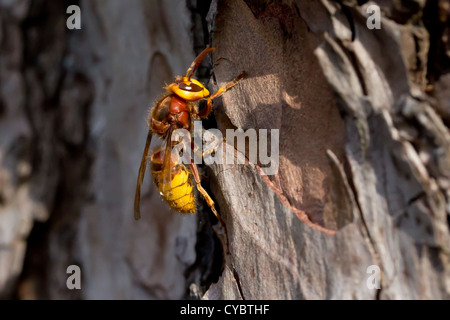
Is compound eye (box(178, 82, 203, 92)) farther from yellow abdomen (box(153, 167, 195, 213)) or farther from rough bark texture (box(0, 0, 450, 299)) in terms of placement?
yellow abdomen (box(153, 167, 195, 213))

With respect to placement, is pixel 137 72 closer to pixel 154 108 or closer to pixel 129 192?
pixel 154 108

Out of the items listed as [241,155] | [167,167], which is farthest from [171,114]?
[241,155]

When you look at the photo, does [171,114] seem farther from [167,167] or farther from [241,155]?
[241,155]

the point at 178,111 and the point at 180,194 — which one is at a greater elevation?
the point at 178,111

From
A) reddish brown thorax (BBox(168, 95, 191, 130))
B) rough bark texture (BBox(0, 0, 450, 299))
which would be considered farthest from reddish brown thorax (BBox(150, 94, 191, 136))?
rough bark texture (BBox(0, 0, 450, 299))

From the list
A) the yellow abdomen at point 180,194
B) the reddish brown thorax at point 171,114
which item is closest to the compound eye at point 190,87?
the reddish brown thorax at point 171,114

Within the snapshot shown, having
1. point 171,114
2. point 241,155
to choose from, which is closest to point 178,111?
point 171,114

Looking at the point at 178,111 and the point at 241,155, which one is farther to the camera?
the point at 178,111
